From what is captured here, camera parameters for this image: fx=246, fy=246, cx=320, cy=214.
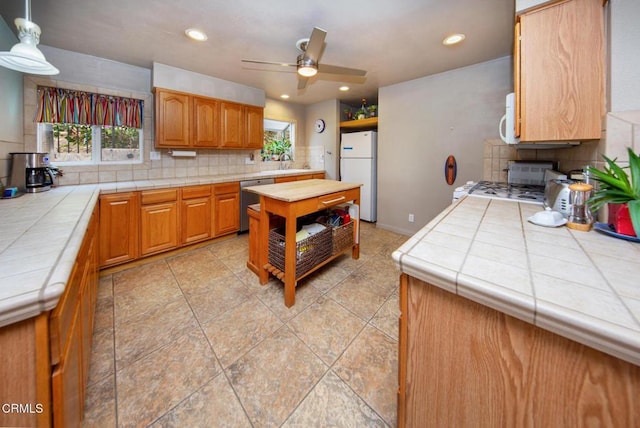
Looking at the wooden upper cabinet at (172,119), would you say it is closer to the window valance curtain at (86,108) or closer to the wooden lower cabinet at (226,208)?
the window valance curtain at (86,108)

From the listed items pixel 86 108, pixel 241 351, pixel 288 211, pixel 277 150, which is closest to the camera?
pixel 241 351

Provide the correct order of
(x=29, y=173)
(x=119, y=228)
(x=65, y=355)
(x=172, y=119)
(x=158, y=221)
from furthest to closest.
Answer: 1. (x=172, y=119)
2. (x=158, y=221)
3. (x=119, y=228)
4. (x=29, y=173)
5. (x=65, y=355)

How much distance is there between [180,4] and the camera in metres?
1.81

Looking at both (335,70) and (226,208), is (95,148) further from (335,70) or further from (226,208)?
(335,70)

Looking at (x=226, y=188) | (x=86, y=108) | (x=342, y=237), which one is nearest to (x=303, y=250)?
(x=342, y=237)

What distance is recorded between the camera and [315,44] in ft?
6.41

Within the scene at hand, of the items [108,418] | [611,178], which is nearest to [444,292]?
[611,178]

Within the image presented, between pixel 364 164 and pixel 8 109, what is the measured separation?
155 inches

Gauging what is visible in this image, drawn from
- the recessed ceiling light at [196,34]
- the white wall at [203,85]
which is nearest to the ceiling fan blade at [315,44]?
the recessed ceiling light at [196,34]

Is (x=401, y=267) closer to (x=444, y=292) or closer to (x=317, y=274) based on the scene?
(x=444, y=292)

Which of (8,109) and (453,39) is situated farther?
(453,39)

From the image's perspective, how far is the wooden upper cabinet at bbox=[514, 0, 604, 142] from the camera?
3.97 feet

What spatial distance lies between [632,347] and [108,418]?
70.4 inches

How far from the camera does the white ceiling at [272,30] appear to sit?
1.81 metres
